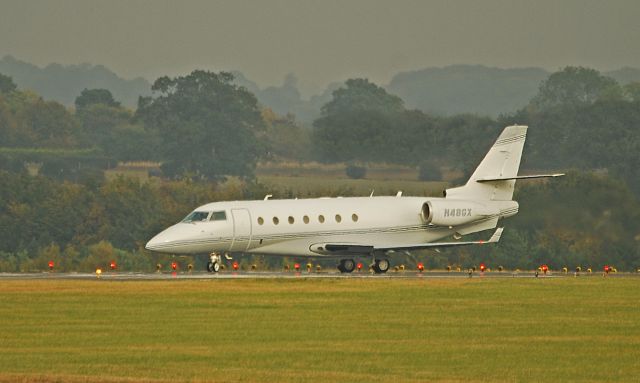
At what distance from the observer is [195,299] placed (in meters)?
40.0

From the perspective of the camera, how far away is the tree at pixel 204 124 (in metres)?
123

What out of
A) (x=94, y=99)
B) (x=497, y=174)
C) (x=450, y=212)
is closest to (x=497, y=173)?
(x=497, y=174)

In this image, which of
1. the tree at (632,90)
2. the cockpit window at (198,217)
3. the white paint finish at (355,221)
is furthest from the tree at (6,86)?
the cockpit window at (198,217)

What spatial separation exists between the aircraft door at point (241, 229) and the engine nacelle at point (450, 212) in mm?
6670

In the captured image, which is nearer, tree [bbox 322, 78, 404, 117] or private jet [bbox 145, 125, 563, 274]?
private jet [bbox 145, 125, 563, 274]

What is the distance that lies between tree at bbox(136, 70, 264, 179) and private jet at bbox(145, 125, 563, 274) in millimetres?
59547

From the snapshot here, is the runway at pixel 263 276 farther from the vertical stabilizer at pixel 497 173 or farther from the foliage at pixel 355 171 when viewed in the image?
the foliage at pixel 355 171

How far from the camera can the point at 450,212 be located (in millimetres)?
54219

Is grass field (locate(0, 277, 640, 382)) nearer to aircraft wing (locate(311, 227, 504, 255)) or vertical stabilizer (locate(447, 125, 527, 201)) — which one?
aircraft wing (locate(311, 227, 504, 255))

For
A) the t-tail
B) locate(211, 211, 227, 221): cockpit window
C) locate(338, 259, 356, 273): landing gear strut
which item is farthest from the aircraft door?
the t-tail

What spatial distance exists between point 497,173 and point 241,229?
10.4m

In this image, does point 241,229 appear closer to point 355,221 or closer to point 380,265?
point 355,221

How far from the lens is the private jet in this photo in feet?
166

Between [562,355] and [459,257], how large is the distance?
36.3 meters
